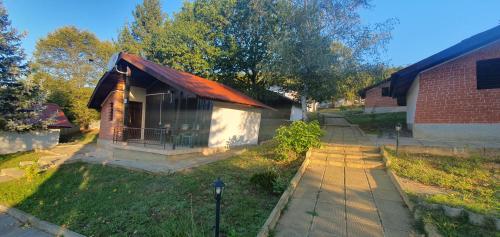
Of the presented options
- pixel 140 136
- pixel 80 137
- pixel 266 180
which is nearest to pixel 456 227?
pixel 266 180

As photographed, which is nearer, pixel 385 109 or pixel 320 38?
pixel 320 38

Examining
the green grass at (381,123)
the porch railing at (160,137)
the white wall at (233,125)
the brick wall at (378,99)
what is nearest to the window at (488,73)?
the green grass at (381,123)

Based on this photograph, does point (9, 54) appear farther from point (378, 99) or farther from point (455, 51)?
point (378, 99)

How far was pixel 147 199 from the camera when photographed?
6285 mm

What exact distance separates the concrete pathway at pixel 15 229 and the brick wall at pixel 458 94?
42.1ft

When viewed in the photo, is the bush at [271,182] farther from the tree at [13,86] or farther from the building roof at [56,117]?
the building roof at [56,117]

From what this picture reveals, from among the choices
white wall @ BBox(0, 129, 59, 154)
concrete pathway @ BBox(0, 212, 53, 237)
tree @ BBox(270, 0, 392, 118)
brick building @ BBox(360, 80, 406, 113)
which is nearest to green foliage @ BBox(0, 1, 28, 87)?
white wall @ BBox(0, 129, 59, 154)

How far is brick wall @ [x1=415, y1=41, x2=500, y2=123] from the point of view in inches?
364

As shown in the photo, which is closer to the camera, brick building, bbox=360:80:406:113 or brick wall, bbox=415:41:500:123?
brick wall, bbox=415:41:500:123

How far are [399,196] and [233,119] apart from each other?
8774mm

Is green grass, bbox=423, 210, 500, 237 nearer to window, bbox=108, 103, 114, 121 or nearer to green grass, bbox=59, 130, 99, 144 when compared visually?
window, bbox=108, 103, 114, 121

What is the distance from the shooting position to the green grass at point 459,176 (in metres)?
4.76

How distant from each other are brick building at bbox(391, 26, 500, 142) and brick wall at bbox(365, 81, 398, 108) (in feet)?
48.9

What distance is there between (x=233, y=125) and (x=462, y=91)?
30.7ft
